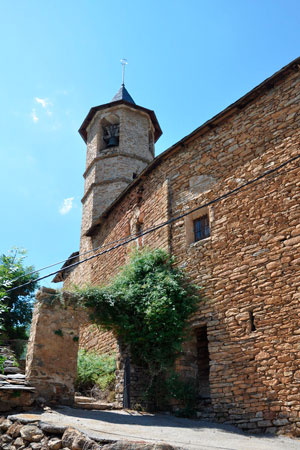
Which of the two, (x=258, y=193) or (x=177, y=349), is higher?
(x=258, y=193)

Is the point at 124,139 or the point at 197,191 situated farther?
the point at 124,139

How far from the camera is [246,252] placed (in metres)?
8.25

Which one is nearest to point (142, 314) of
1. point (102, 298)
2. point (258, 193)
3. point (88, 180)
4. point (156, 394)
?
point (102, 298)

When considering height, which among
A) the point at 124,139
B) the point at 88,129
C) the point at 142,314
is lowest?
the point at 142,314

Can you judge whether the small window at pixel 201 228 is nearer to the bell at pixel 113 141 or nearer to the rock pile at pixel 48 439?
the rock pile at pixel 48 439

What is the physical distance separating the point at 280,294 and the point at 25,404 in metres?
4.91

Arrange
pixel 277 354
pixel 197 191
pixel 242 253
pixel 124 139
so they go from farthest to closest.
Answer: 1. pixel 124 139
2. pixel 197 191
3. pixel 242 253
4. pixel 277 354

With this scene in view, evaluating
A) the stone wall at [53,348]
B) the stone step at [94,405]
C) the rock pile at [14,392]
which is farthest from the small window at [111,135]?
the rock pile at [14,392]

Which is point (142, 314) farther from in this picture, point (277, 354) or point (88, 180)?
point (88, 180)

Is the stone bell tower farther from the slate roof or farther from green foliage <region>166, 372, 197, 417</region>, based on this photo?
green foliage <region>166, 372, 197, 417</region>

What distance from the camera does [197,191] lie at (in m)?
9.92

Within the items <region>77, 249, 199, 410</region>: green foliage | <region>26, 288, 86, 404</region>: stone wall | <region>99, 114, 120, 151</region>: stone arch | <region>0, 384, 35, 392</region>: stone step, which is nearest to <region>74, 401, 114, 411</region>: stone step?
<region>26, 288, 86, 404</region>: stone wall

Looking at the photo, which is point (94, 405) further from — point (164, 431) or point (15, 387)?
point (164, 431)

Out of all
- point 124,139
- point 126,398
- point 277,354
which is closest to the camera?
point 277,354
